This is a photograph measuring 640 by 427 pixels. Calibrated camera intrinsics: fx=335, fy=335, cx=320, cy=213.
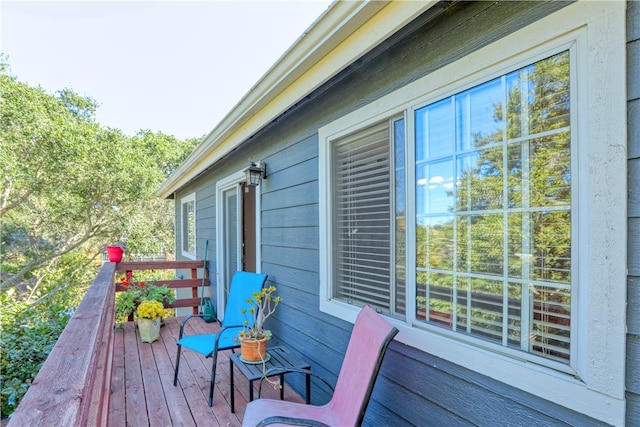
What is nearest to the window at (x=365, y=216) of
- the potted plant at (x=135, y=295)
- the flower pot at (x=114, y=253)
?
the potted plant at (x=135, y=295)

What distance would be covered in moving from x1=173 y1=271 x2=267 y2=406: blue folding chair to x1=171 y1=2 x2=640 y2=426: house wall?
20 cm

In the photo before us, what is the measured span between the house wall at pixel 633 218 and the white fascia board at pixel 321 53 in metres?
0.66

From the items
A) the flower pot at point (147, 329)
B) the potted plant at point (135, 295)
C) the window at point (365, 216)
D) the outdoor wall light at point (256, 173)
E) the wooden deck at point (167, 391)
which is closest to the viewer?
the window at point (365, 216)

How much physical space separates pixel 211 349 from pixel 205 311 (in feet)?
8.19

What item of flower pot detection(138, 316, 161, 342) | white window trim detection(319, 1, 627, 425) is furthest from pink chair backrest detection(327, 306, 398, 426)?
flower pot detection(138, 316, 161, 342)

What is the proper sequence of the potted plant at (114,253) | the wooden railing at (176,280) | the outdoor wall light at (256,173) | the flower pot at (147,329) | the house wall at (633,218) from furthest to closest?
the wooden railing at (176,280), the potted plant at (114,253), the flower pot at (147,329), the outdoor wall light at (256,173), the house wall at (633,218)

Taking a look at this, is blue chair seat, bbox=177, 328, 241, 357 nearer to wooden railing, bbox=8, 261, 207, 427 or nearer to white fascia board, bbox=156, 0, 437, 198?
wooden railing, bbox=8, 261, 207, 427

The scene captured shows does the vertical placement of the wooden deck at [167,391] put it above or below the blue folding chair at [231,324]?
below

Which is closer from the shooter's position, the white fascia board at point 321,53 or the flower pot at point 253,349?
the white fascia board at point 321,53

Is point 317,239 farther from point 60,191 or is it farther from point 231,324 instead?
point 60,191

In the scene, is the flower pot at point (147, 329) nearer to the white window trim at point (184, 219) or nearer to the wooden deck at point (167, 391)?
the wooden deck at point (167, 391)

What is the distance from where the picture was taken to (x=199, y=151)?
450 centimetres

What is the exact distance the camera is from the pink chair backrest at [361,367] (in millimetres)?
1477

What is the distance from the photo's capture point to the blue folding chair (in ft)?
9.19
